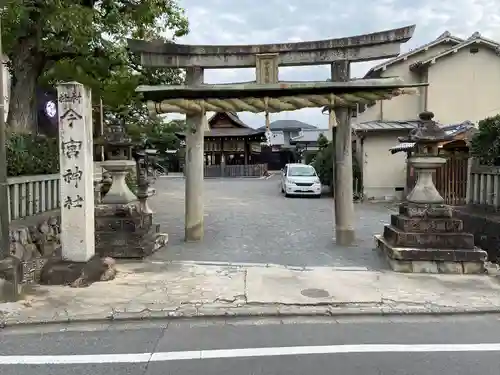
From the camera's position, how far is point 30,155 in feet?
29.2

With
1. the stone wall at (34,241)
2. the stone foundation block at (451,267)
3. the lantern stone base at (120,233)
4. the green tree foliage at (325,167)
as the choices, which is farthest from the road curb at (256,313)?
the green tree foliage at (325,167)

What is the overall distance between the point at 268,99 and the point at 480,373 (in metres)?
6.80

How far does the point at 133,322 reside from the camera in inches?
210

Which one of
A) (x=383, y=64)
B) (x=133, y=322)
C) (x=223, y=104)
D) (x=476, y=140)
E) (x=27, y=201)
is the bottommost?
(x=133, y=322)

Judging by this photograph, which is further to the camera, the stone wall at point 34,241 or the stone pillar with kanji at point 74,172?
the stone wall at point 34,241

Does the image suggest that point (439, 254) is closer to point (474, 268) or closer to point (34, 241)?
point (474, 268)

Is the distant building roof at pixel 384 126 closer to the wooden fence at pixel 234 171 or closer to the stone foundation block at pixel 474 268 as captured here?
the stone foundation block at pixel 474 268

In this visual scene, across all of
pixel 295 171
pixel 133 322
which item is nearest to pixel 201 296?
pixel 133 322

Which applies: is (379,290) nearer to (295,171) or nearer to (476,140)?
(476,140)


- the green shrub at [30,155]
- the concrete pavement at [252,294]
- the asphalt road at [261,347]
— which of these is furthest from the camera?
the green shrub at [30,155]

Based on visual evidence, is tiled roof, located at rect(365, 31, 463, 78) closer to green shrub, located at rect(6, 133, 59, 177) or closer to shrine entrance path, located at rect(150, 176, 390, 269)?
shrine entrance path, located at rect(150, 176, 390, 269)

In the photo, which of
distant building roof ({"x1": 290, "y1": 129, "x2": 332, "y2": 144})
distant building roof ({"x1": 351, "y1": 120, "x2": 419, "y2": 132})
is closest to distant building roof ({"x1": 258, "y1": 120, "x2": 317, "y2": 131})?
distant building roof ({"x1": 290, "y1": 129, "x2": 332, "y2": 144})

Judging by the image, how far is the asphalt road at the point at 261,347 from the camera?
13.3ft

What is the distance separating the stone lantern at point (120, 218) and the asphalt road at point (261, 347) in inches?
135
